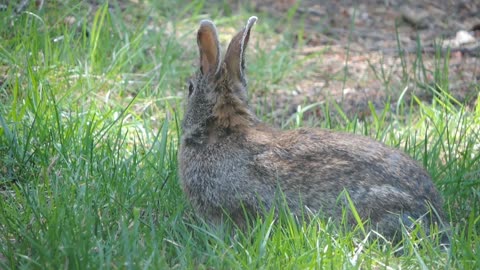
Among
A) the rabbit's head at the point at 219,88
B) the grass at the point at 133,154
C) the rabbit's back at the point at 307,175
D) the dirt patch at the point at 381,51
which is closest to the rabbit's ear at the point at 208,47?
the rabbit's head at the point at 219,88

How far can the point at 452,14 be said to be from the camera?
8922 millimetres

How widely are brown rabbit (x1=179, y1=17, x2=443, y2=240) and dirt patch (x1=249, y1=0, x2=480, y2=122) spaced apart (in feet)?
5.24

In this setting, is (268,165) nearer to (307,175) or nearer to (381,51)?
(307,175)

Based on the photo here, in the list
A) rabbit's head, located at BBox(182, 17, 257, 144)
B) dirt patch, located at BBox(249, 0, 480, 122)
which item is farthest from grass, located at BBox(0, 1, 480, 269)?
rabbit's head, located at BBox(182, 17, 257, 144)

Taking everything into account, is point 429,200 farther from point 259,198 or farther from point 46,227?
point 46,227

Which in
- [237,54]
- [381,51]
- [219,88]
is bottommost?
[381,51]

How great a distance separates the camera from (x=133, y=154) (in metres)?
4.93

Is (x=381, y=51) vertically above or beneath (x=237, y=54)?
beneath

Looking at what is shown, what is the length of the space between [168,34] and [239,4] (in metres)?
1.46

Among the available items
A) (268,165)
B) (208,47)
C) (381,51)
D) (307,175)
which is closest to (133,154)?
(208,47)

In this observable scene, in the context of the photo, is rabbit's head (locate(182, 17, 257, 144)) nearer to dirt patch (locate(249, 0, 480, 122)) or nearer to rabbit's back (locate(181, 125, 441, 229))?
rabbit's back (locate(181, 125, 441, 229))

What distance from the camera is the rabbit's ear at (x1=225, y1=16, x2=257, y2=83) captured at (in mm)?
4641

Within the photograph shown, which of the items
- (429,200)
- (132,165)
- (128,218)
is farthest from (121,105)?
(429,200)

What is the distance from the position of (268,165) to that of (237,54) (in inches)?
23.9
